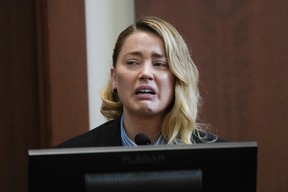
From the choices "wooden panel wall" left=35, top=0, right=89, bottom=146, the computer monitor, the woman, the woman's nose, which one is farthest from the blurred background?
the computer monitor

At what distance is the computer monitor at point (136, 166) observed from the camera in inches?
33.1

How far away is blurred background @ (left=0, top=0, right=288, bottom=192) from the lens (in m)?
2.02

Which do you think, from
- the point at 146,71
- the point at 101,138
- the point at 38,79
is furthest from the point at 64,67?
the point at 146,71

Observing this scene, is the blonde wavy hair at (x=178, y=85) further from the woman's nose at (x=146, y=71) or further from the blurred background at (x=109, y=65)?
the blurred background at (x=109, y=65)

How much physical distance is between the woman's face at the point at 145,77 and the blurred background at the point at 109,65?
589 mm

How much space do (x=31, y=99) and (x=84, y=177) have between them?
4.20 ft

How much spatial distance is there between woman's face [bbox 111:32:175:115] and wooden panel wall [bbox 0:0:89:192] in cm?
59

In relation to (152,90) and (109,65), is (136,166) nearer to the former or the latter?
(152,90)

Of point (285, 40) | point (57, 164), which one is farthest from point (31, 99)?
point (57, 164)

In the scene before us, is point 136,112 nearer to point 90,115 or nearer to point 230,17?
point 90,115

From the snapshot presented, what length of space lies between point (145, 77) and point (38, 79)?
2.71 ft

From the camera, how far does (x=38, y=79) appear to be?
2059mm

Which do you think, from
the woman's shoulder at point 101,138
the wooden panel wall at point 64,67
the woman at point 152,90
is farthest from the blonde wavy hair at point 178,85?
the wooden panel wall at point 64,67

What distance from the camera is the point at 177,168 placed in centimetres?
86
